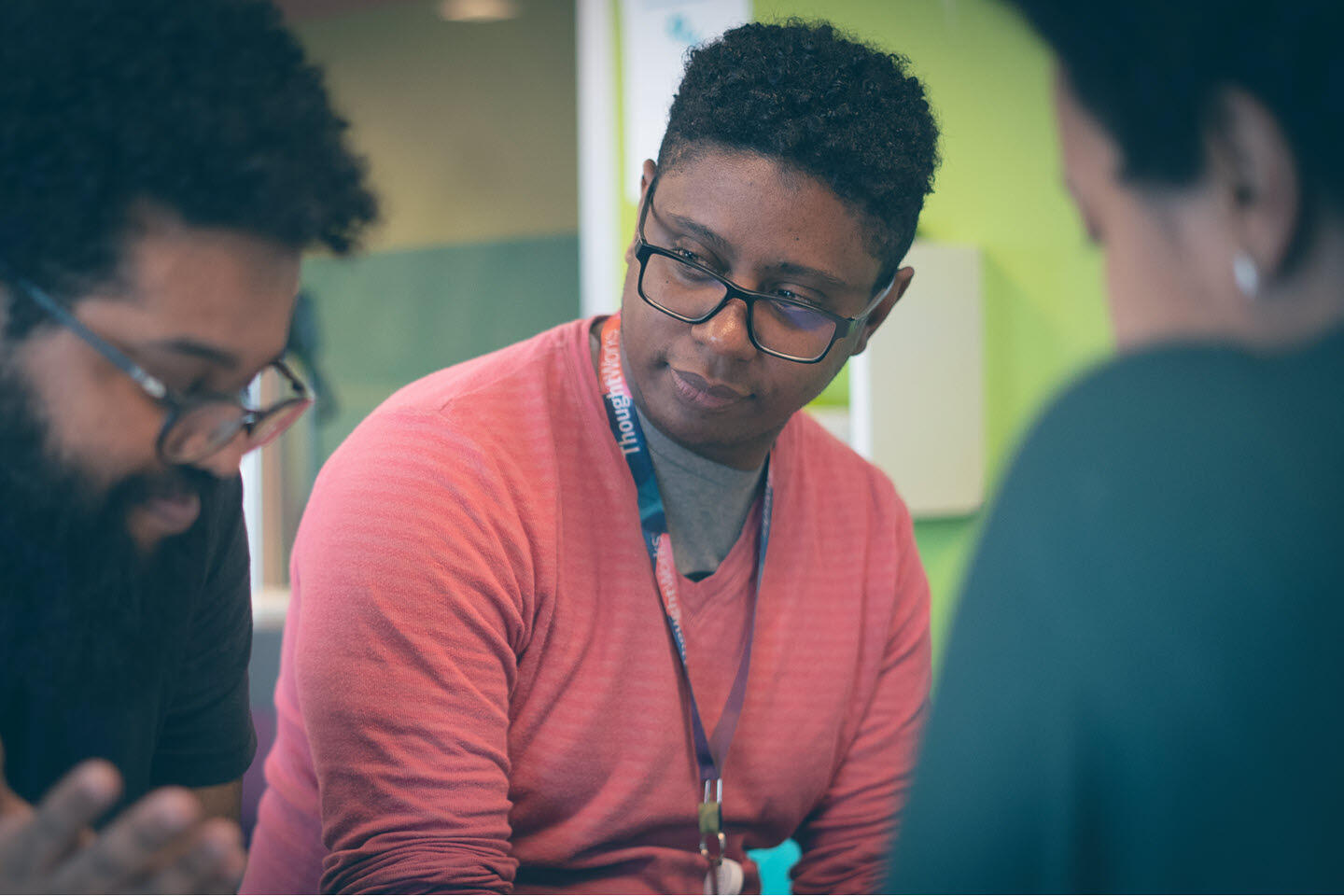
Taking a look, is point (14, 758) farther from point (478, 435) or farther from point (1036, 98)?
point (1036, 98)

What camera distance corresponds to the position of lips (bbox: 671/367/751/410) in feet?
2.94

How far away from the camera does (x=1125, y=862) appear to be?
0.48 metres

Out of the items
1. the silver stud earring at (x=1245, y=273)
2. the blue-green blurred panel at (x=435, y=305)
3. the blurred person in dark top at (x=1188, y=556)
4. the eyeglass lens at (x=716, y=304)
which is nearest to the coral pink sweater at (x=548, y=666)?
the eyeglass lens at (x=716, y=304)

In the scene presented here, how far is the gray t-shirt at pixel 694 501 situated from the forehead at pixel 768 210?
20 centimetres

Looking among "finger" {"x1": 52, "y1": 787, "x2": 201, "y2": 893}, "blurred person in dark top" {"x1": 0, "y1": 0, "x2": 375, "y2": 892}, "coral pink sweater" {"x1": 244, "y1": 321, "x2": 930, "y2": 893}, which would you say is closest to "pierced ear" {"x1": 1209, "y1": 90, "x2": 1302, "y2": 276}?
"coral pink sweater" {"x1": 244, "y1": 321, "x2": 930, "y2": 893}

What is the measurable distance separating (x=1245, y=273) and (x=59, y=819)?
653mm

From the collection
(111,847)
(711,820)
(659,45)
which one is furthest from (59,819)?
(659,45)

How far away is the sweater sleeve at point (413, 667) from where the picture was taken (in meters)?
0.77

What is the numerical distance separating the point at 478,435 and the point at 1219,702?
23.2 inches

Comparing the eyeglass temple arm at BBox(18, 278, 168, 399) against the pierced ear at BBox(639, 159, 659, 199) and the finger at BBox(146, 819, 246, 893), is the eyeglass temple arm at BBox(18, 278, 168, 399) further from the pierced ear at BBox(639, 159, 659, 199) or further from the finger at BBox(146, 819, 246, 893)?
the pierced ear at BBox(639, 159, 659, 199)

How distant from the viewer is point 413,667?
79 centimetres

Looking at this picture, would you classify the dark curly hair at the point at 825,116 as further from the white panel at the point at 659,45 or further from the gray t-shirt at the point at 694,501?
the gray t-shirt at the point at 694,501

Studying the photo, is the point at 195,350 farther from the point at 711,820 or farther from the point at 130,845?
the point at 711,820

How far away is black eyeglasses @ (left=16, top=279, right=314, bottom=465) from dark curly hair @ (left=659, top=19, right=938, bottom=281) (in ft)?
1.40
